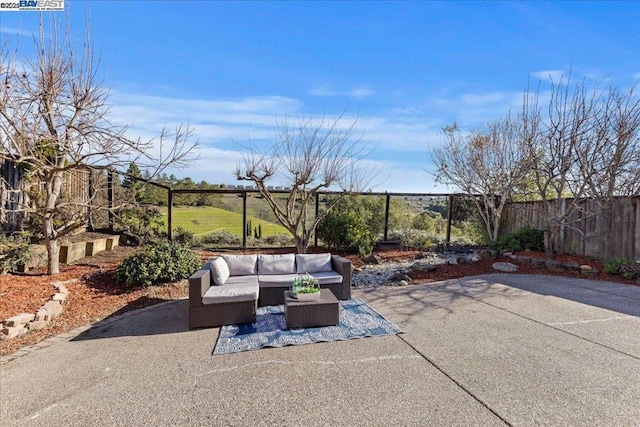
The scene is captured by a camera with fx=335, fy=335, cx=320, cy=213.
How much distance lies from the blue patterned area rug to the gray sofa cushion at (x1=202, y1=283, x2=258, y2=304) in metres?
0.32

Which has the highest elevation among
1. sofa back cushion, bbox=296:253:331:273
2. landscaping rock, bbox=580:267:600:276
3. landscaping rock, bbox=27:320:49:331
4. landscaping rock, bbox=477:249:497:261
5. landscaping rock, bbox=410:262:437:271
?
sofa back cushion, bbox=296:253:331:273

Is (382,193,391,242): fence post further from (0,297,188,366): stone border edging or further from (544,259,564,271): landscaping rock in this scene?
(0,297,188,366): stone border edging

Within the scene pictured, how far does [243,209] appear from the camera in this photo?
920 cm

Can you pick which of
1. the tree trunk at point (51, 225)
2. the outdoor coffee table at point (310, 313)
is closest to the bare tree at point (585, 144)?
the outdoor coffee table at point (310, 313)

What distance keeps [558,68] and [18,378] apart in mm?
10404

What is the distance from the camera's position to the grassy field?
29.9 feet

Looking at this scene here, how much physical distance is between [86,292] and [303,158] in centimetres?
461

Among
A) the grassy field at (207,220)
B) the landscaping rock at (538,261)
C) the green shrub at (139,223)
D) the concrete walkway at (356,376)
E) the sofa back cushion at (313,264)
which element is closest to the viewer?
the concrete walkway at (356,376)

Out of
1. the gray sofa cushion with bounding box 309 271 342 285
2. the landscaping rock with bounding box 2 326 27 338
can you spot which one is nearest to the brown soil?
the landscaping rock with bounding box 2 326 27 338

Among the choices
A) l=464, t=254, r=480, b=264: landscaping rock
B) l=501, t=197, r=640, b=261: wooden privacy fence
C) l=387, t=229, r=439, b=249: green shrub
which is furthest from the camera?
l=387, t=229, r=439, b=249: green shrub

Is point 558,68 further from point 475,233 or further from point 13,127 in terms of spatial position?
point 13,127

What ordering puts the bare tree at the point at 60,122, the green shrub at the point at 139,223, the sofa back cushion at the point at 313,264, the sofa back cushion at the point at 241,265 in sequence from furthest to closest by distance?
the green shrub at the point at 139,223, the sofa back cushion at the point at 313,264, the sofa back cushion at the point at 241,265, the bare tree at the point at 60,122

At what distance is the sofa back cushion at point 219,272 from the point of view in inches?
184

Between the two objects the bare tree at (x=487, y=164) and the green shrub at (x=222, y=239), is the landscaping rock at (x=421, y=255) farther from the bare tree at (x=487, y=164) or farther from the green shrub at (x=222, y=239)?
the green shrub at (x=222, y=239)
